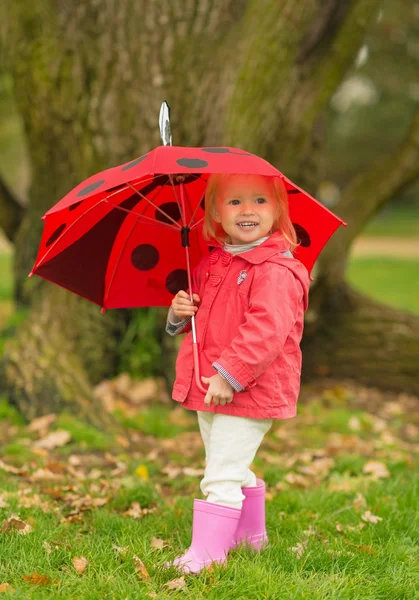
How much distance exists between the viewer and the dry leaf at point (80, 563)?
115 inches

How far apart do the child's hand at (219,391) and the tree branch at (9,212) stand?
3985 mm

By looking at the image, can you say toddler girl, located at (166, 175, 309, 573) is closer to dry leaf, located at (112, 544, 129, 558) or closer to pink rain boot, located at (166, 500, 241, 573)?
pink rain boot, located at (166, 500, 241, 573)

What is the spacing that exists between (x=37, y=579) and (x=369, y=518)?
164 cm

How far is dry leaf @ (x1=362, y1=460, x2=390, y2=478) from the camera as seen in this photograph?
4.57 metres

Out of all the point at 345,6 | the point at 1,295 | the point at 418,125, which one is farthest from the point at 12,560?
the point at 1,295

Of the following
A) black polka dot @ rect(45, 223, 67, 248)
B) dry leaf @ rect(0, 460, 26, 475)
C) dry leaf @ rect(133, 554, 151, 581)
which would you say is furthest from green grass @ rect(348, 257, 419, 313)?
dry leaf @ rect(133, 554, 151, 581)

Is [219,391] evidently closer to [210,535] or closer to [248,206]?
[210,535]

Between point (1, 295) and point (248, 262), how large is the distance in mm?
7985

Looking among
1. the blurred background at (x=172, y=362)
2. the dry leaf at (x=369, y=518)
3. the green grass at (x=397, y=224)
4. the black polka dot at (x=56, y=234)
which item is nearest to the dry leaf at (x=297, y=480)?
the blurred background at (x=172, y=362)

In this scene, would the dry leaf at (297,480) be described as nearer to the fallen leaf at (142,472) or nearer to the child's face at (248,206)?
the fallen leaf at (142,472)

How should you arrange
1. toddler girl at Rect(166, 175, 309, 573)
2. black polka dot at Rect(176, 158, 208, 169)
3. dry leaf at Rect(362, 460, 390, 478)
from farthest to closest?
dry leaf at Rect(362, 460, 390, 478) → toddler girl at Rect(166, 175, 309, 573) → black polka dot at Rect(176, 158, 208, 169)

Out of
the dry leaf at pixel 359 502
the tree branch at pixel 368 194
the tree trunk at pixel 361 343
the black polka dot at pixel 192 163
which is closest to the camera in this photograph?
the black polka dot at pixel 192 163

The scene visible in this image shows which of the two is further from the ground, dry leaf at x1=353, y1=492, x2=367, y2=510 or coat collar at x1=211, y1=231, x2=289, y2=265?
coat collar at x1=211, y1=231, x2=289, y2=265

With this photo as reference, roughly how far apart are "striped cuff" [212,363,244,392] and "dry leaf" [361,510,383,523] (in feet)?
3.97
